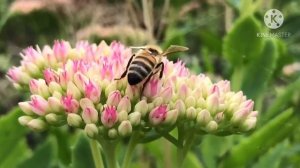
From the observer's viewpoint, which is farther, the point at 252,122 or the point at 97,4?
the point at 97,4

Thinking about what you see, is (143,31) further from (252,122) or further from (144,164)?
(252,122)

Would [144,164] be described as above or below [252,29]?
below

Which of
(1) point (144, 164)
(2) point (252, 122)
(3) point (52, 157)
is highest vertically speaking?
(2) point (252, 122)

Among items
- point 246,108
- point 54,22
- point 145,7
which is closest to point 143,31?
point 54,22

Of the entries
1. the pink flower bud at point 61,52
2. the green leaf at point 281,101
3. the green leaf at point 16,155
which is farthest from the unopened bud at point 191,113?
the green leaf at point 281,101

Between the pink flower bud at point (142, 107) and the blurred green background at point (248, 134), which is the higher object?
the pink flower bud at point (142, 107)

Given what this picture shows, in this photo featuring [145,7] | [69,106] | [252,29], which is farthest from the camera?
[145,7]

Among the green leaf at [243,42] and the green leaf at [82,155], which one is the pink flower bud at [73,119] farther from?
the green leaf at [243,42]

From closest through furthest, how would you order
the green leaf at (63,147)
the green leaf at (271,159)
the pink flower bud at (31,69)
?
the pink flower bud at (31,69)
the green leaf at (271,159)
the green leaf at (63,147)
